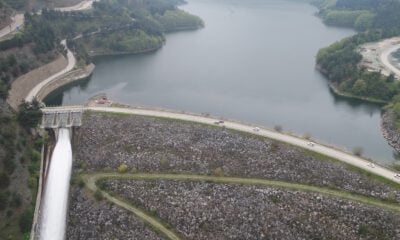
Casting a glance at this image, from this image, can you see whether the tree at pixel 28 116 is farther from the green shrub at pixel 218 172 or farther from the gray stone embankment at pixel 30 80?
the green shrub at pixel 218 172

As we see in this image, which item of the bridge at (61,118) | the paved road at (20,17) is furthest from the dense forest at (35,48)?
the bridge at (61,118)

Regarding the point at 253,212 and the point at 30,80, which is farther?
the point at 30,80

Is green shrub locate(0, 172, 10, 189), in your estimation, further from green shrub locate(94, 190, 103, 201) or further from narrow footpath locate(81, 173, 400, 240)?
green shrub locate(94, 190, 103, 201)

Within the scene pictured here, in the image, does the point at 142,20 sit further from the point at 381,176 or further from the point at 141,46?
the point at 381,176

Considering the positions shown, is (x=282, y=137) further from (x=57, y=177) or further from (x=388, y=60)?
(x=388, y=60)

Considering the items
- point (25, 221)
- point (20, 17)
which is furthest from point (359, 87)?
point (20, 17)

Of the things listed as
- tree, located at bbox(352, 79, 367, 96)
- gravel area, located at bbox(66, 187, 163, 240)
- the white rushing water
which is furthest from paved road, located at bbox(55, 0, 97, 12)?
gravel area, located at bbox(66, 187, 163, 240)

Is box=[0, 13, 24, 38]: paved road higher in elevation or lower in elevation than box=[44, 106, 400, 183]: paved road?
higher
